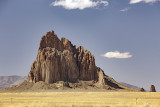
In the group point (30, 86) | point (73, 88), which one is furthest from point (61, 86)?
point (30, 86)

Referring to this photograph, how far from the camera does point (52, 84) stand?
19725 cm

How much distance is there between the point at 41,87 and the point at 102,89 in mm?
41304

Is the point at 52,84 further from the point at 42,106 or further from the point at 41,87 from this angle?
the point at 42,106

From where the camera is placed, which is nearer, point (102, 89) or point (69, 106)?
point (69, 106)

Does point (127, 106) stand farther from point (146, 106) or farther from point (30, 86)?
point (30, 86)

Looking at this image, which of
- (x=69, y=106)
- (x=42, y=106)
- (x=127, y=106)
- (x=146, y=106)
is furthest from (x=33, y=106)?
(x=146, y=106)

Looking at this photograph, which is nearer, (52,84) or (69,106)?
(69,106)

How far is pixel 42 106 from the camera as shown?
39250 millimetres

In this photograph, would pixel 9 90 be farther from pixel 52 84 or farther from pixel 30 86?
pixel 52 84

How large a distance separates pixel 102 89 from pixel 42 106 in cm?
15989

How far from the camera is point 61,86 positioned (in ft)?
629

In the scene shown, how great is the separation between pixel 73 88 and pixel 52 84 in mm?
14862


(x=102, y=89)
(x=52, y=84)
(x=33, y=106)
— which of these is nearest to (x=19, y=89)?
(x=52, y=84)

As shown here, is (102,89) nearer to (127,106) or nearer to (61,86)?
(61,86)
